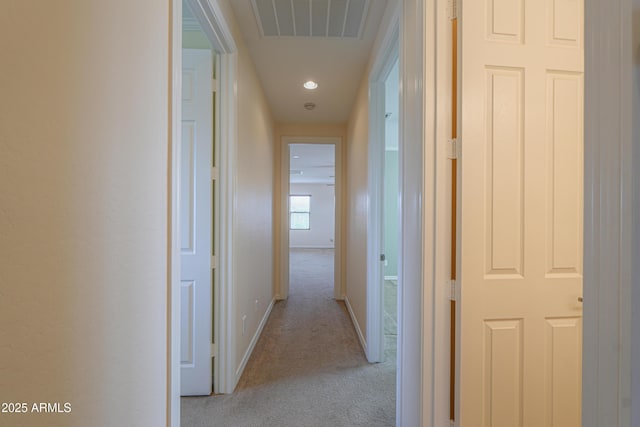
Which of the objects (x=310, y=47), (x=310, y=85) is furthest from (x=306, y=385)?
(x=310, y=85)

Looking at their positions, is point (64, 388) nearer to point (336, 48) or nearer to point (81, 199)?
point (81, 199)

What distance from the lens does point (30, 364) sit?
0.58 metres

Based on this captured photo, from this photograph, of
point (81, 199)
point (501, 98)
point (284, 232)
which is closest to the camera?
point (81, 199)

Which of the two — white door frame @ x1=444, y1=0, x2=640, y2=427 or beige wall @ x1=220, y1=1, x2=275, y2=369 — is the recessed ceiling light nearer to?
beige wall @ x1=220, y1=1, x2=275, y2=369

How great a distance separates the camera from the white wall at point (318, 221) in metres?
11.4

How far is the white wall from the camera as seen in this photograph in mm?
11398

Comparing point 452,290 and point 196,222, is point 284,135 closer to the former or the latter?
point 196,222

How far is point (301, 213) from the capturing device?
1155 cm

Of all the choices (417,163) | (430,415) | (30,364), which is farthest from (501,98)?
(30,364)

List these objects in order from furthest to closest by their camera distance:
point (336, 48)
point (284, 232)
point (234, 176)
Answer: point (284, 232)
point (336, 48)
point (234, 176)

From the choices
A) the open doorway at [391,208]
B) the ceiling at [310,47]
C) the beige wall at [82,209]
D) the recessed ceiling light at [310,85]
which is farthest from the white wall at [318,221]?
the beige wall at [82,209]

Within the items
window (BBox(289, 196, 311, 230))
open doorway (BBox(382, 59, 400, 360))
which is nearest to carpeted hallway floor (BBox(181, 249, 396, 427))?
open doorway (BBox(382, 59, 400, 360))

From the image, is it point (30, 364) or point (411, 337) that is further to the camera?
point (411, 337)

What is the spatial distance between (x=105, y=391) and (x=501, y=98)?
5.79 feet
